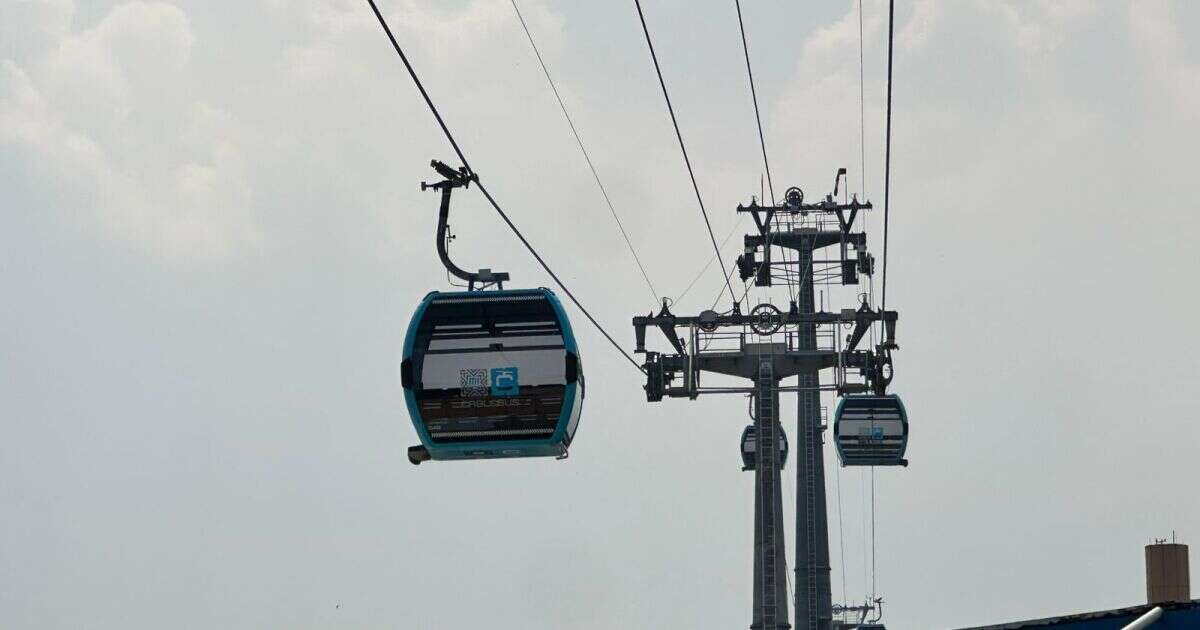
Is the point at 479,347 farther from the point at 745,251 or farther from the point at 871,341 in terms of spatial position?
the point at 745,251

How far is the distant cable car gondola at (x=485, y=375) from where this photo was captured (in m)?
20.6

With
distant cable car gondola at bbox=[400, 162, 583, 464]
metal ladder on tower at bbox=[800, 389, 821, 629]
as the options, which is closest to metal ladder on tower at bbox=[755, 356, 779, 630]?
metal ladder on tower at bbox=[800, 389, 821, 629]

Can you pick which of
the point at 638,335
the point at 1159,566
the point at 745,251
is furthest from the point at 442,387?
the point at 1159,566

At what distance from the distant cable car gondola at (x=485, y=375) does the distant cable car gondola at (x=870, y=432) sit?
23.4 m

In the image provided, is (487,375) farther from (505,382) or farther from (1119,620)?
(1119,620)

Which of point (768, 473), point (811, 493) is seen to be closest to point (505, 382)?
point (768, 473)

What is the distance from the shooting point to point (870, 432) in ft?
143

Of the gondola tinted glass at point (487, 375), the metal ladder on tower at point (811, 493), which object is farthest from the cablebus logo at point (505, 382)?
the metal ladder on tower at point (811, 493)

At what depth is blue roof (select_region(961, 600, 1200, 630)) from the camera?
14.6 m

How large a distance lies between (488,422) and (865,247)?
79.5 feet

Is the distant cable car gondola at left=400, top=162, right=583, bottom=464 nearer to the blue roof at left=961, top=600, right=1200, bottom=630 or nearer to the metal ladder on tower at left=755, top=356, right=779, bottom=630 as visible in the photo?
the blue roof at left=961, top=600, right=1200, bottom=630

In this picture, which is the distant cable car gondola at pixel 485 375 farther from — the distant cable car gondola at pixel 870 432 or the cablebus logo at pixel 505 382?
the distant cable car gondola at pixel 870 432

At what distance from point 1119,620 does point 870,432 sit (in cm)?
2793

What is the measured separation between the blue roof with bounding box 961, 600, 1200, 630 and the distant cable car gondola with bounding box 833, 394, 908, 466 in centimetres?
2677
